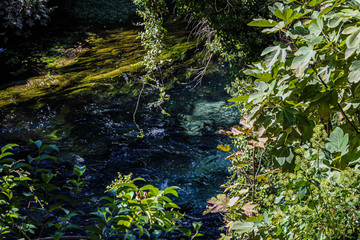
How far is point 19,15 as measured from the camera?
9.59 meters

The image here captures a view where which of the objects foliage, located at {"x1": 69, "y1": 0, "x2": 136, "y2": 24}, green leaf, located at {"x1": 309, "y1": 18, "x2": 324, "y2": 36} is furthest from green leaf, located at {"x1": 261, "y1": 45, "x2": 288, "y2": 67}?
foliage, located at {"x1": 69, "y1": 0, "x2": 136, "y2": 24}

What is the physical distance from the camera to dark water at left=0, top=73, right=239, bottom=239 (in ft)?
15.3

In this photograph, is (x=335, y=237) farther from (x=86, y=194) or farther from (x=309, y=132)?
(x=86, y=194)

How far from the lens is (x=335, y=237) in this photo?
0.99 meters

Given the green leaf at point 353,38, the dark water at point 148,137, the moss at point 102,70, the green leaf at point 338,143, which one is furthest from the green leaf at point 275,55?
the moss at point 102,70

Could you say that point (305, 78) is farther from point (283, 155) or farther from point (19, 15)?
point (19, 15)

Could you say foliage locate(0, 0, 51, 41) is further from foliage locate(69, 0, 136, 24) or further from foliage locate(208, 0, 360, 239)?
foliage locate(208, 0, 360, 239)

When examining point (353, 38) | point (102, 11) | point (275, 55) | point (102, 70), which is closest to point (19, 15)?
point (102, 70)

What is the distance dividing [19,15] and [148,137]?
272 inches

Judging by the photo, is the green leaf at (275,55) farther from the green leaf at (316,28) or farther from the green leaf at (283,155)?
the green leaf at (283,155)

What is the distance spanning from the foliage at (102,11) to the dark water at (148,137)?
633 centimetres

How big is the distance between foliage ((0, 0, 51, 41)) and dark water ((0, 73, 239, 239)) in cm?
439

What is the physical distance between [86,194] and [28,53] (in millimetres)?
6767

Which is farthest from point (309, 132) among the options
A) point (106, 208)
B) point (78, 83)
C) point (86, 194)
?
point (78, 83)
